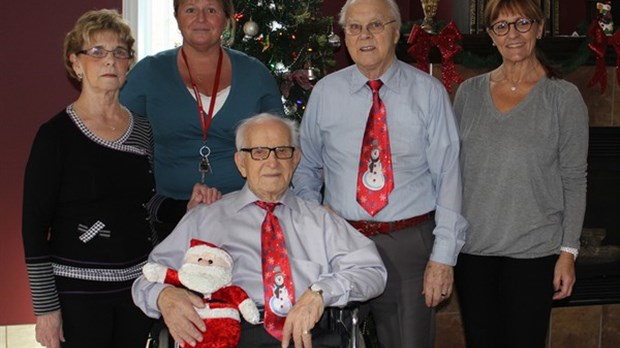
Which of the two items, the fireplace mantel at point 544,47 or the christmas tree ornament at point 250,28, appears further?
the fireplace mantel at point 544,47

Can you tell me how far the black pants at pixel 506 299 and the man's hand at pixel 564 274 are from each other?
2 centimetres

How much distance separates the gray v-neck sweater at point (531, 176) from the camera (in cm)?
259

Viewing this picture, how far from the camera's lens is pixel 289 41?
394 centimetres

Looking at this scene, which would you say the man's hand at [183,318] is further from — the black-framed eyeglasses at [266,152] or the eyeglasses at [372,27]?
the eyeglasses at [372,27]

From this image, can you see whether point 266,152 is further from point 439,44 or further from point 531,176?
point 439,44

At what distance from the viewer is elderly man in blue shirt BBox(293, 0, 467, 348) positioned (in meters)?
2.56

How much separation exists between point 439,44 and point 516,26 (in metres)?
1.36

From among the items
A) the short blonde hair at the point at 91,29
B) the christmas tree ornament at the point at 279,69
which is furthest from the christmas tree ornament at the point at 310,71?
the short blonde hair at the point at 91,29

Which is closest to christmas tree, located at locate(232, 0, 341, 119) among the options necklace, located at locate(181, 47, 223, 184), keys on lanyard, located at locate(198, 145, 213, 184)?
necklace, located at locate(181, 47, 223, 184)

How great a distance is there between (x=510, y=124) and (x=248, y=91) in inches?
38.0

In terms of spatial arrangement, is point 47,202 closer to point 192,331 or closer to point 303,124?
point 192,331

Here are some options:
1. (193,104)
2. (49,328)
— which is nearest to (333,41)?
(193,104)

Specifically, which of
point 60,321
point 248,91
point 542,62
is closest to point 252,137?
point 248,91

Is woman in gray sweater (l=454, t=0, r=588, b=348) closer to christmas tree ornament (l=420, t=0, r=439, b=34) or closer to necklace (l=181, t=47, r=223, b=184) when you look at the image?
necklace (l=181, t=47, r=223, b=184)
